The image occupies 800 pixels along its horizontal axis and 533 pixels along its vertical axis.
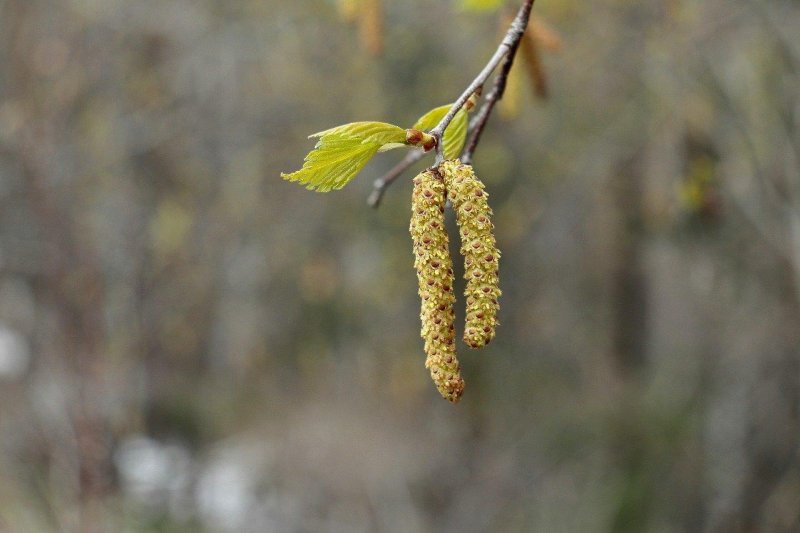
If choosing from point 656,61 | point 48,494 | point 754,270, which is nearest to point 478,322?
point 656,61

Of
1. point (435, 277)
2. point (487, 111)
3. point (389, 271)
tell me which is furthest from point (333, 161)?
point (389, 271)

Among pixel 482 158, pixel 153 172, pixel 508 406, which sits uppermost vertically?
pixel 153 172

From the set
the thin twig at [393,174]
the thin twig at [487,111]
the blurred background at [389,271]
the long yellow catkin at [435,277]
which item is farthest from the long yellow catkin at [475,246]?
the blurred background at [389,271]

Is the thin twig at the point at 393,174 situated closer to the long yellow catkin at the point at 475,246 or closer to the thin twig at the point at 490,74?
the thin twig at the point at 490,74

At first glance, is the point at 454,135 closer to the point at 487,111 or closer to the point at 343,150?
the point at 487,111

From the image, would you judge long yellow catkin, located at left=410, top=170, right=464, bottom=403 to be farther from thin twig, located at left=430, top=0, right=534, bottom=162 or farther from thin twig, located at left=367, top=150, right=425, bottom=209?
thin twig, located at left=367, top=150, right=425, bottom=209

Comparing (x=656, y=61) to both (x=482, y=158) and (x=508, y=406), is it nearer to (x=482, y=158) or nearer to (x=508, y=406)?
(x=482, y=158)

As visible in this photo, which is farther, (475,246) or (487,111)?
(487,111)
